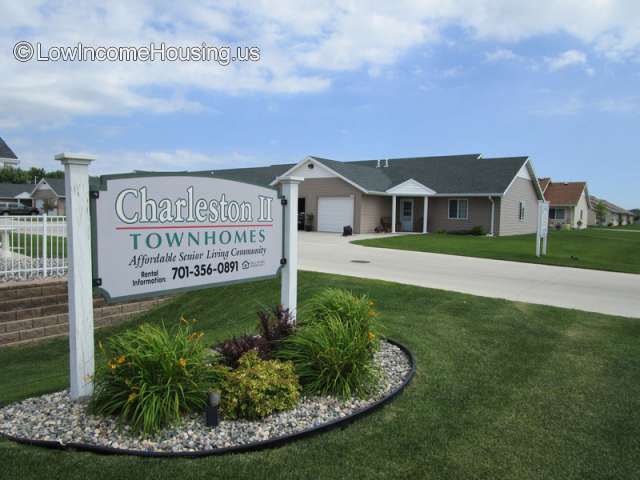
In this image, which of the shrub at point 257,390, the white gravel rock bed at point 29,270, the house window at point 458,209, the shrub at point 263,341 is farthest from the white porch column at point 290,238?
the house window at point 458,209

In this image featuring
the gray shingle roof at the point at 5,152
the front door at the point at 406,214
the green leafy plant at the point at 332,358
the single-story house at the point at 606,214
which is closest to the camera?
the green leafy plant at the point at 332,358

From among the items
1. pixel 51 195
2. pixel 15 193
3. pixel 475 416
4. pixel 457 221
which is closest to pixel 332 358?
pixel 475 416

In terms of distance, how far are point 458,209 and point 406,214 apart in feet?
10.7

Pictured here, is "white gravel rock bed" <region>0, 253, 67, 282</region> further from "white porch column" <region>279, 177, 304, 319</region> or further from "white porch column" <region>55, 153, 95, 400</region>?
"white porch column" <region>55, 153, 95, 400</region>

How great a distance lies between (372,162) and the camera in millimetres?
37250

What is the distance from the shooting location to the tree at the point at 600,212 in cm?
6712

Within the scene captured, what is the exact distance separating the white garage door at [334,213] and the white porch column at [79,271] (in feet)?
81.2

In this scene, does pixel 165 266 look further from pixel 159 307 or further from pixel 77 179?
pixel 159 307

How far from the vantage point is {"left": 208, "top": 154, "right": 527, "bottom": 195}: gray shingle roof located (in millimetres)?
29047

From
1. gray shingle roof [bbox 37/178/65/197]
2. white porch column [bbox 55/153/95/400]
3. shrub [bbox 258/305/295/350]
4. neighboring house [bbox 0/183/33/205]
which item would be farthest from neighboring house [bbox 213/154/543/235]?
neighboring house [bbox 0/183/33/205]

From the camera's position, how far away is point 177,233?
179 inches

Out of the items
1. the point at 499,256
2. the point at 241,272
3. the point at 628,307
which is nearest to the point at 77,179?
the point at 241,272

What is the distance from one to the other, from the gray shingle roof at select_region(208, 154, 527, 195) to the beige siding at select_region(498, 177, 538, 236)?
1.10m

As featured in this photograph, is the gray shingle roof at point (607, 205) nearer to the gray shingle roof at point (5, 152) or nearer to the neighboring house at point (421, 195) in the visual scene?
the neighboring house at point (421, 195)
